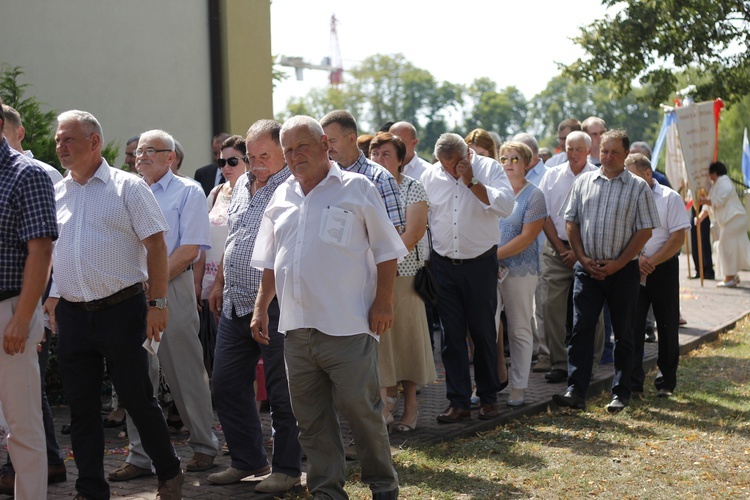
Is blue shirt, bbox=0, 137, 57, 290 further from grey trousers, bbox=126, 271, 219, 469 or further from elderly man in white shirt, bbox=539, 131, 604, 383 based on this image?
elderly man in white shirt, bbox=539, 131, 604, 383

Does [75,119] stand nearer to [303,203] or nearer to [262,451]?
[303,203]

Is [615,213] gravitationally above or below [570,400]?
above

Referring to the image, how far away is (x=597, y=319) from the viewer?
8750mm

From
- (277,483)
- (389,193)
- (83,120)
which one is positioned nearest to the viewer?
(83,120)

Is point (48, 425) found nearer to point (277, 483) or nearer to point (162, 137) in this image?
point (277, 483)

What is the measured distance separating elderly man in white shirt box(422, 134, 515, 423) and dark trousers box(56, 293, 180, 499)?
2943 millimetres

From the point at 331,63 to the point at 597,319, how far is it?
88106mm

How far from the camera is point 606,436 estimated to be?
7801 millimetres

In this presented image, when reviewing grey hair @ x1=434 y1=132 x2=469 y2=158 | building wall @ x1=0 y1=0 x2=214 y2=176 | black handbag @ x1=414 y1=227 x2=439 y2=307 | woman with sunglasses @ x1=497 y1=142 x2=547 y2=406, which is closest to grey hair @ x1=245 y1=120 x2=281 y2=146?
black handbag @ x1=414 y1=227 x2=439 y2=307

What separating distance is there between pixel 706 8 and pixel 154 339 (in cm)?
1292

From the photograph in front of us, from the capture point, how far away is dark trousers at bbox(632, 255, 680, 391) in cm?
927

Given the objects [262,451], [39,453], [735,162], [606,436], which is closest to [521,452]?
[606,436]

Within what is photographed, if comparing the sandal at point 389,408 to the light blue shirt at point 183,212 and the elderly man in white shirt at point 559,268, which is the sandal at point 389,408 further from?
the elderly man in white shirt at point 559,268

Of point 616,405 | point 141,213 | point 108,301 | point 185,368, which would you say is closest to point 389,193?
point 141,213
